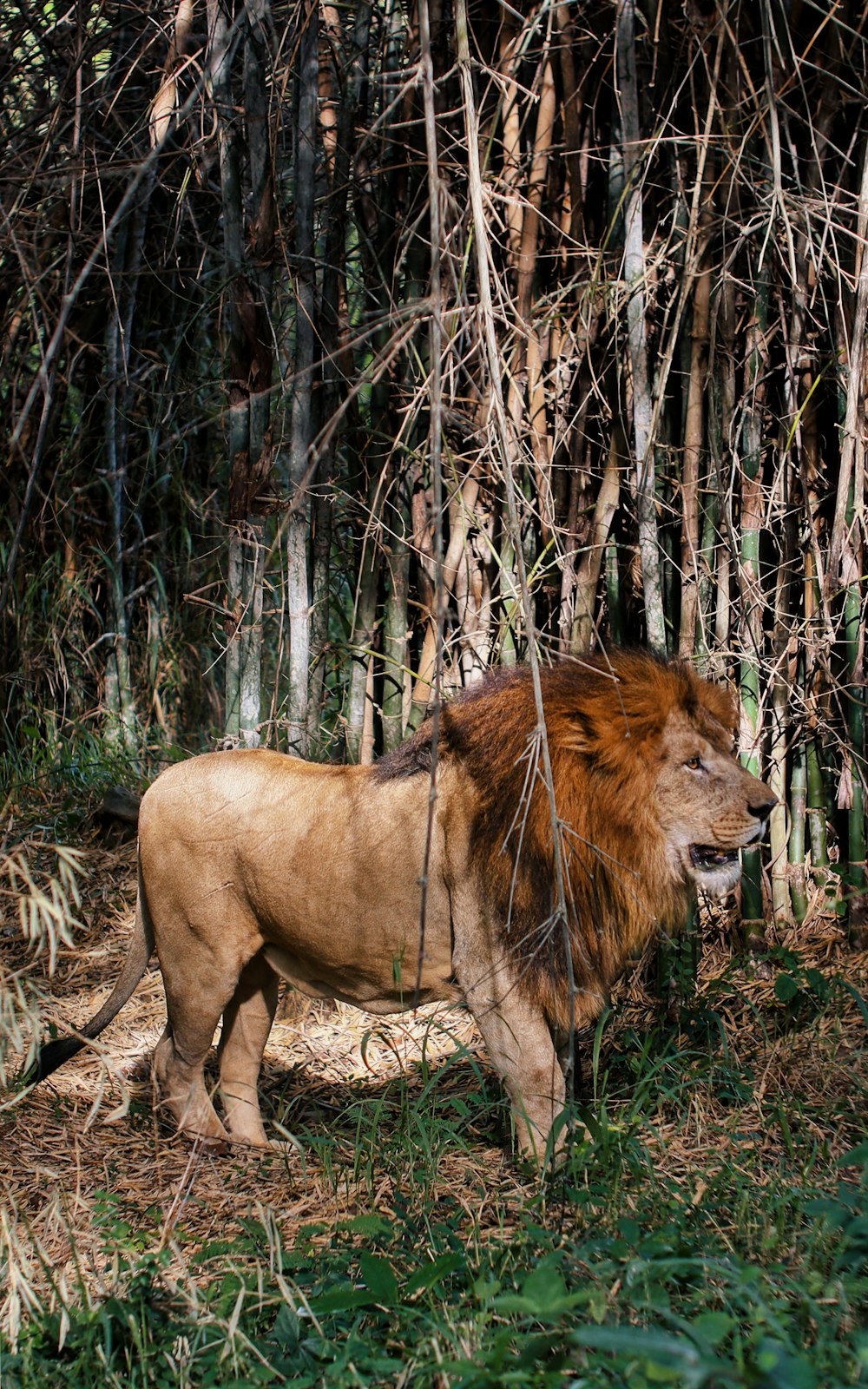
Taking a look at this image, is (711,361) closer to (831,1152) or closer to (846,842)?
(846,842)

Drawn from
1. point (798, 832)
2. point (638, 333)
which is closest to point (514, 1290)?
point (798, 832)

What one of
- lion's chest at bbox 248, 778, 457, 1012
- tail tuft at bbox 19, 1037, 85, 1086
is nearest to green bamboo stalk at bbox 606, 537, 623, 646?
lion's chest at bbox 248, 778, 457, 1012

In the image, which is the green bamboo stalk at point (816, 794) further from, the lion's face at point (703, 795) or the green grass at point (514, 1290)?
the green grass at point (514, 1290)

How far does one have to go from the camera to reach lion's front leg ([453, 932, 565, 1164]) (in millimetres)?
3131

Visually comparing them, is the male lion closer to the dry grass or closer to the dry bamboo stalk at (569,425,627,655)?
the dry grass

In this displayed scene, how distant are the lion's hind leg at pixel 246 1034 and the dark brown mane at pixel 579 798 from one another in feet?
2.77

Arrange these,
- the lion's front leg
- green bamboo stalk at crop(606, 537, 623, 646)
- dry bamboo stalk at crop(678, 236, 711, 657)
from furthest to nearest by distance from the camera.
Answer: green bamboo stalk at crop(606, 537, 623, 646) → dry bamboo stalk at crop(678, 236, 711, 657) → the lion's front leg

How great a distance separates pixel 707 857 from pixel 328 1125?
1.34 m

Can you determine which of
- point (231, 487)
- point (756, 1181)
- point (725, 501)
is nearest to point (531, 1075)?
point (756, 1181)

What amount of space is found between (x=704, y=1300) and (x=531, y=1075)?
3.06 ft

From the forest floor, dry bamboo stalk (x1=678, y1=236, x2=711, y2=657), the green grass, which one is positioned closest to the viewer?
the green grass

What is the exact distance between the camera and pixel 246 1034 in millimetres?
3695

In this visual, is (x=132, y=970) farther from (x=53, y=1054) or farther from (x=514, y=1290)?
(x=514, y=1290)

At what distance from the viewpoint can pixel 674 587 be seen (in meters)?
4.12
